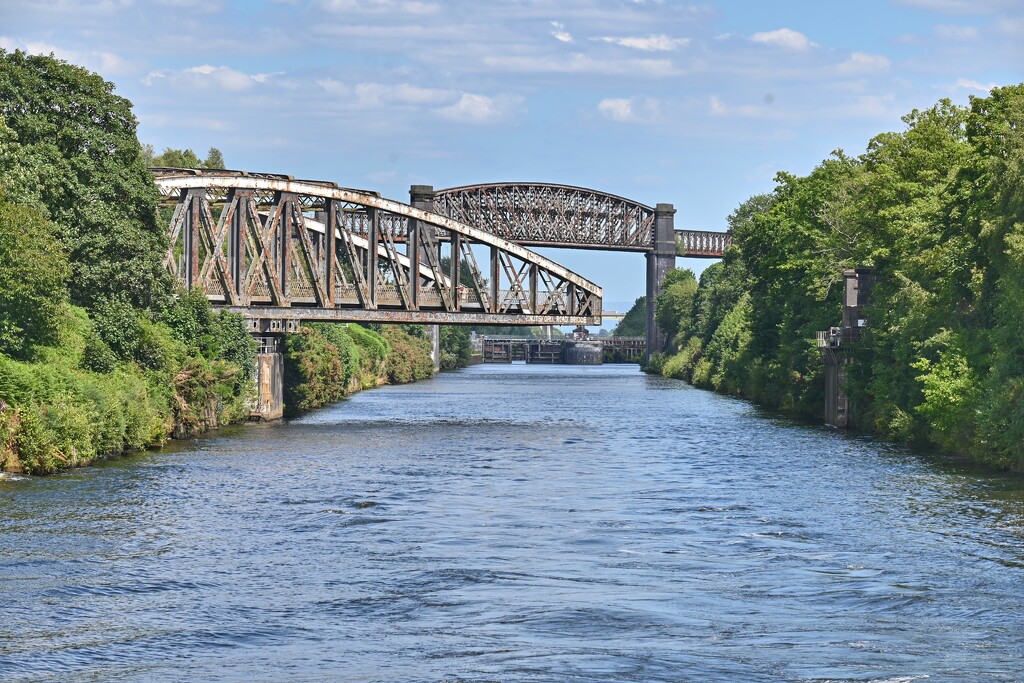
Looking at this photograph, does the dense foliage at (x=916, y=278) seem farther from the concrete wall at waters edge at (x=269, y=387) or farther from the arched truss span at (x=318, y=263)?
the concrete wall at waters edge at (x=269, y=387)

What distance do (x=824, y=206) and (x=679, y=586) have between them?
191ft

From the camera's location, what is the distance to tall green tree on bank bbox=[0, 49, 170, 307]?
2213 inches

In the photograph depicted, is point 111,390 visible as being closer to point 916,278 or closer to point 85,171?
point 85,171

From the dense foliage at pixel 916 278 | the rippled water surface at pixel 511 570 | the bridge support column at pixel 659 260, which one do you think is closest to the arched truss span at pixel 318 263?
the dense foliage at pixel 916 278

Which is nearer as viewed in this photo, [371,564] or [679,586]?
[679,586]

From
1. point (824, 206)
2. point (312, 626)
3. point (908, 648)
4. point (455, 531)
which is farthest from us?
point (824, 206)

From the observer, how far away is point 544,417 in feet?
278

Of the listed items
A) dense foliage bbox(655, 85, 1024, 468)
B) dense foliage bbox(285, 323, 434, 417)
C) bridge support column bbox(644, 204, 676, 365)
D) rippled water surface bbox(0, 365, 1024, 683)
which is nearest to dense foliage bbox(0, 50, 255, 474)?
rippled water surface bbox(0, 365, 1024, 683)

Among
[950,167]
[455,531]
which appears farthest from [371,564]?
[950,167]

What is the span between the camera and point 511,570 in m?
30.6

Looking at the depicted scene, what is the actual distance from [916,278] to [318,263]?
40.1 m

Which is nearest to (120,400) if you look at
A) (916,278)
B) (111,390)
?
(111,390)

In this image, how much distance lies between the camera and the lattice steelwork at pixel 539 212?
583 feet

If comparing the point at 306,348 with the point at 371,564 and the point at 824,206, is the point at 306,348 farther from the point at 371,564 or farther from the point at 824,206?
the point at 371,564
